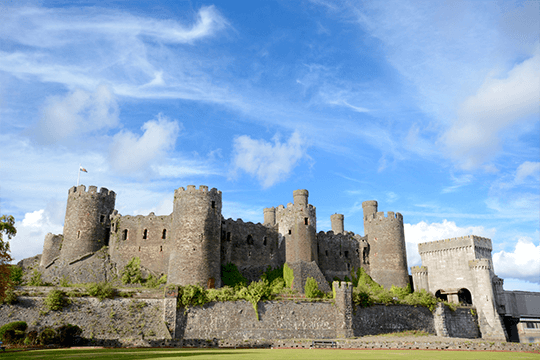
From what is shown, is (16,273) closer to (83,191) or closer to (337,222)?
(83,191)

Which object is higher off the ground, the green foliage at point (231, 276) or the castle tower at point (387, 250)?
the castle tower at point (387, 250)

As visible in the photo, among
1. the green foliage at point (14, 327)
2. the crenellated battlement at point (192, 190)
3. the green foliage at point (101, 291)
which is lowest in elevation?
the green foliage at point (14, 327)

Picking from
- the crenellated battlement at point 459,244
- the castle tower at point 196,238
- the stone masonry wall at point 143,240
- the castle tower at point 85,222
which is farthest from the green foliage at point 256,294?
the crenellated battlement at point 459,244

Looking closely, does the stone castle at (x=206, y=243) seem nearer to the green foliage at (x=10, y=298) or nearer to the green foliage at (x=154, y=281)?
Answer: the green foliage at (x=154, y=281)

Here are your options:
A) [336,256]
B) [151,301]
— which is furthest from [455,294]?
[151,301]

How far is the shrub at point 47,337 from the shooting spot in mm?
31469

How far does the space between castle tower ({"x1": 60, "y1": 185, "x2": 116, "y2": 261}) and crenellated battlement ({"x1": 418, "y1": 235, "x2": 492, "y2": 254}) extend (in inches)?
1657

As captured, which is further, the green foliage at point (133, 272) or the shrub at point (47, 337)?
the green foliage at point (133, 272)

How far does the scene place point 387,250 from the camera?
186 ft

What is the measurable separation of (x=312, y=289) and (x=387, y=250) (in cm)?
1774

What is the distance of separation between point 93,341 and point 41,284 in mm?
10506

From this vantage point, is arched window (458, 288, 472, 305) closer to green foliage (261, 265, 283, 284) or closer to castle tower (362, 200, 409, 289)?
castle tower (362, 200, 409, 289)

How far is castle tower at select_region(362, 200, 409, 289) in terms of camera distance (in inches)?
2194

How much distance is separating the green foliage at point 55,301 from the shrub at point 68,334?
236cm
